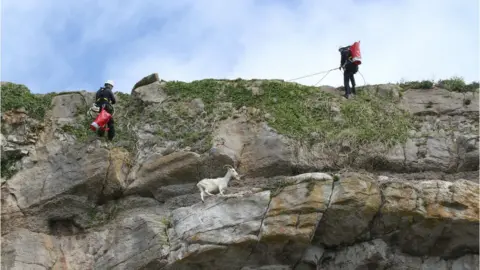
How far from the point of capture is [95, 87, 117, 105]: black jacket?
20.1m

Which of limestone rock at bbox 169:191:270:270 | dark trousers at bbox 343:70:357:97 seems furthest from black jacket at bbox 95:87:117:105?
dark trousers at bbox 343:70:357:97

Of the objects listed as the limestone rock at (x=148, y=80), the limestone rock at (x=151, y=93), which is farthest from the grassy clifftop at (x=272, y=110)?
the limestone rock at (x=148, y=80)

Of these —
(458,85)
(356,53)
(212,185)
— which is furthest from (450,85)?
(212,185)

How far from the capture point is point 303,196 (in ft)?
56.0

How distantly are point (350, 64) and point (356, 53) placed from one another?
358mm

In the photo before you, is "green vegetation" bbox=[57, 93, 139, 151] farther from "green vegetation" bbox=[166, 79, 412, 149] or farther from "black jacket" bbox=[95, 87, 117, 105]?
"green vegetation" bbox=[166, 79, 412, 149]

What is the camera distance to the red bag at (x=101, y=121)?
63.5ft

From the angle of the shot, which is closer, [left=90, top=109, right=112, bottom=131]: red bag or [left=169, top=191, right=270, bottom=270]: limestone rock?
[left=169, top=191, right=270, bottom=270]: limestone rock

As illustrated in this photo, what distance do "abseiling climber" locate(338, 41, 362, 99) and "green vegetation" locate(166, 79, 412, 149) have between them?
355 millimetres

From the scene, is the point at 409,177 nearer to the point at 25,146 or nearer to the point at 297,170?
the point at 297,170

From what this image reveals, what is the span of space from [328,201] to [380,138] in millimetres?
3220

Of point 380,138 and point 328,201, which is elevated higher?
point 380,138

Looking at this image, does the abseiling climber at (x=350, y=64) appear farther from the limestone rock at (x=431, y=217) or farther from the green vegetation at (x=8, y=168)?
the green vegetation at (x=8, y=168)

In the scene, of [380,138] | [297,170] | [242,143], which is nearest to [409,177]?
[380,138]
